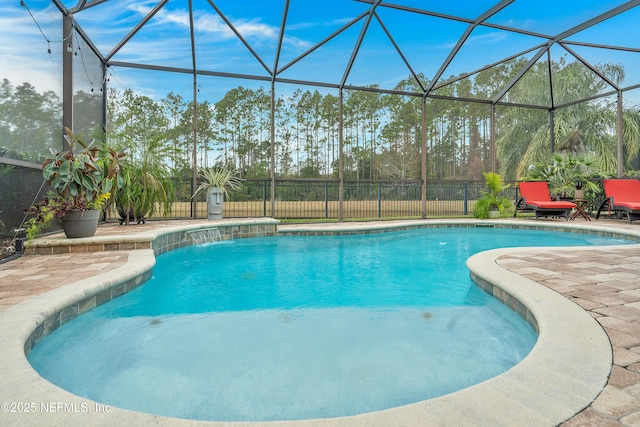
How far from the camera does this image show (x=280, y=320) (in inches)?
111

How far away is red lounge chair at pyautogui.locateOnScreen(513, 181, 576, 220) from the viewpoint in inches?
347

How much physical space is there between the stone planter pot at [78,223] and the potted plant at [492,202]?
892 centimetres

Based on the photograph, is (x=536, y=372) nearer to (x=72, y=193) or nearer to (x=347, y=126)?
(x=72, y=193)

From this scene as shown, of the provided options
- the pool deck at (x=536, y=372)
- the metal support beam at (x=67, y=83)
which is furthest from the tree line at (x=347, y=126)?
the pool deck at (x=536, y=372)

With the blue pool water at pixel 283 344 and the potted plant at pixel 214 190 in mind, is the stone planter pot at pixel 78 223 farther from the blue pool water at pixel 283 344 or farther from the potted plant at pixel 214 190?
the potted plant at pixel 214 190

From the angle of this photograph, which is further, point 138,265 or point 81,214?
point 81,214

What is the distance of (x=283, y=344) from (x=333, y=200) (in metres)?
8.00

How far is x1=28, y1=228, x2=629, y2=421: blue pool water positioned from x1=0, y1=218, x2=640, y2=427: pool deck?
0.94ft

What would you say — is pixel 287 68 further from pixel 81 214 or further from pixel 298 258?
pixel 81 214

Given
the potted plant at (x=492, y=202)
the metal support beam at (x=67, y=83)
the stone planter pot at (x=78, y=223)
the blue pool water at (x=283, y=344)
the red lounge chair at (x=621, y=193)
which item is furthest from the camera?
the potted plant at (x=492, y=202)

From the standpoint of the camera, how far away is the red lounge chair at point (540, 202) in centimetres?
880

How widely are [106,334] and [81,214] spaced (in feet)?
8.82

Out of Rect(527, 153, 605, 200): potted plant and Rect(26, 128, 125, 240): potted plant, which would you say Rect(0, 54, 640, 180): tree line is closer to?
Rect(26, 128, 125, 240): potted plant

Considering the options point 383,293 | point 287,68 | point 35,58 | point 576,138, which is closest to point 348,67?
point 287,68
